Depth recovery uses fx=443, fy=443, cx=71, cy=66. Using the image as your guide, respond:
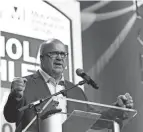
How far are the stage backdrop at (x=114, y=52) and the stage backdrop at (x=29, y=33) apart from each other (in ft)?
0.86

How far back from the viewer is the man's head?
274cm

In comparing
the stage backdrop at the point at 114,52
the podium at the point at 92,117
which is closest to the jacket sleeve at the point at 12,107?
the podium at the point at 92,117

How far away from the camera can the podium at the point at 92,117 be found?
192 cm

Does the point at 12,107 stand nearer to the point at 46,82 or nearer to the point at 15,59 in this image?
the point at 46,82

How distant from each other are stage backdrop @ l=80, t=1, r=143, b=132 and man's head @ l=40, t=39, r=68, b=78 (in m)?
1.37

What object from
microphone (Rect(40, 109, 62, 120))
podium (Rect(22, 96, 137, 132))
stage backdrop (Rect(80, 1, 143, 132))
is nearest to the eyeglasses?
podium (Rect(22, 96, 137, 132))

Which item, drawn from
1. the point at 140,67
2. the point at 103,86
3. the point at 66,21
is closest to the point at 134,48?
the point at 140,67

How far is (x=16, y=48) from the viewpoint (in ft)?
11.4

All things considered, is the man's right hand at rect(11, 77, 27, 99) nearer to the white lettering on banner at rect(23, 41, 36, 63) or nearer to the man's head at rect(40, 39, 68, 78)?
the man's head at rect(40, 39, 68, 78)

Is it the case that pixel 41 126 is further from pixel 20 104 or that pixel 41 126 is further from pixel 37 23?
pixel 37 23

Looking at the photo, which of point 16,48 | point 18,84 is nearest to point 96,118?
point 18,84

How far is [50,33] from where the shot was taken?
3.79 metres

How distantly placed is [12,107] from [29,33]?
1.32 m

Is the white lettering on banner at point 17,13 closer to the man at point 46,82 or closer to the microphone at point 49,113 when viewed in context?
the man at point 46,82
